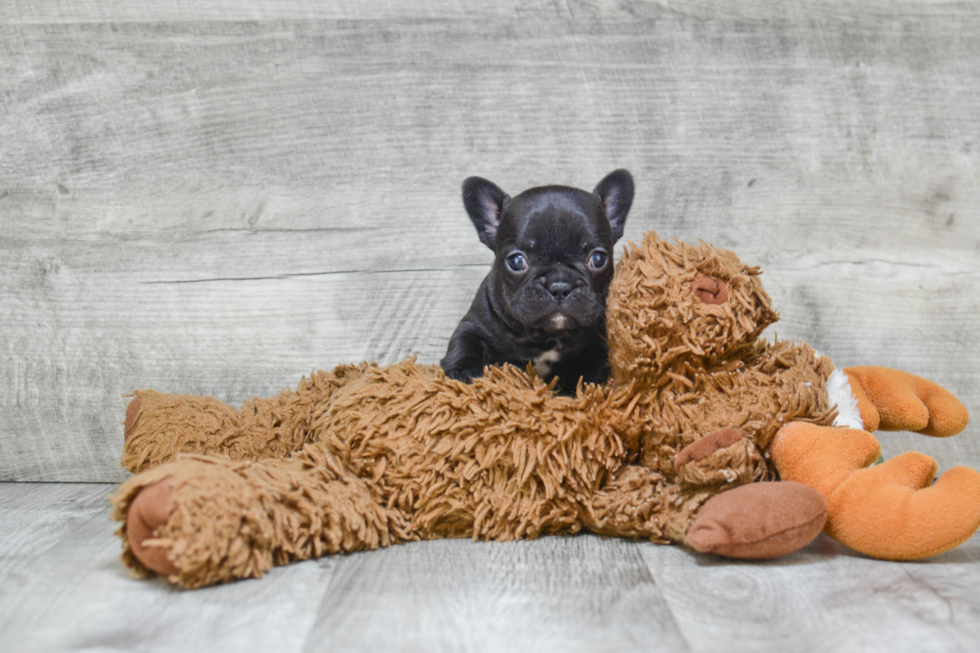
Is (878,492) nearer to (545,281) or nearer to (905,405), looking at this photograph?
(905,405)

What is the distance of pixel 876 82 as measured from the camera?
6.45 feet

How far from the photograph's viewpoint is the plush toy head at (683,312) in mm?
1164

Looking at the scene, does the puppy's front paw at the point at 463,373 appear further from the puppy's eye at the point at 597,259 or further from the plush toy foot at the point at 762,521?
the plush toy foot at the point at 762,521

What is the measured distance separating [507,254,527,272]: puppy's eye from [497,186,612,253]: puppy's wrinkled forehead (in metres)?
0.03

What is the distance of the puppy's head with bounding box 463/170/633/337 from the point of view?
144cm

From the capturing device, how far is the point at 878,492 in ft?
3.46

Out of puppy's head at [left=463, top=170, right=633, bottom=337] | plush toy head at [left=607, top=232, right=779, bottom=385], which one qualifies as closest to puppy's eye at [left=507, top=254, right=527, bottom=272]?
puppy's head at [left=463, top=170, right=633, bottom=337]

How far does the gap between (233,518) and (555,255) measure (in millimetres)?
789

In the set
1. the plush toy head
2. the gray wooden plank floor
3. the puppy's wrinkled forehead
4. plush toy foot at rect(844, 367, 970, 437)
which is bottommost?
the gray wooden plank floor

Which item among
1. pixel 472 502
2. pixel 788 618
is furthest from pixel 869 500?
pixel 472 502

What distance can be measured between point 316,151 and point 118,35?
56cm

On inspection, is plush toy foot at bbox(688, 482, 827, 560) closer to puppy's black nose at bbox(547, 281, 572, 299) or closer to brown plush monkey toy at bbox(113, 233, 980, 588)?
brown plush monkey toy at bbox(113, 233, 980, 588)

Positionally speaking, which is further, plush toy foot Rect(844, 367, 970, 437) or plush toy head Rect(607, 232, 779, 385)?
plush toy foot Rect(844, 367, 970, 437)

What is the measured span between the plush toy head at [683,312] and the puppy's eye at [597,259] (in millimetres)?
279
